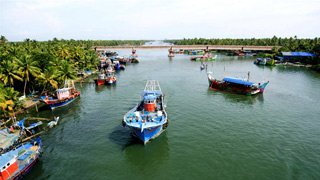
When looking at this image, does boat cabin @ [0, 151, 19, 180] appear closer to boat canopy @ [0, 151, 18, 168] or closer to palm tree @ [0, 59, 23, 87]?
boat canopy @ [0, 151, 18, 168]

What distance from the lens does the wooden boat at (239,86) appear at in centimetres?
5519

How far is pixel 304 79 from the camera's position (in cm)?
7512

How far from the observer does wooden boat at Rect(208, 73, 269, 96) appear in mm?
55188

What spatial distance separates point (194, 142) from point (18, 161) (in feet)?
84.4

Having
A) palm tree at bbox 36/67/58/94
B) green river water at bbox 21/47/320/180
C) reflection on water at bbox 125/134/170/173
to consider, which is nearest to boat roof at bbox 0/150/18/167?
green river water at bbox 21/47/320/180

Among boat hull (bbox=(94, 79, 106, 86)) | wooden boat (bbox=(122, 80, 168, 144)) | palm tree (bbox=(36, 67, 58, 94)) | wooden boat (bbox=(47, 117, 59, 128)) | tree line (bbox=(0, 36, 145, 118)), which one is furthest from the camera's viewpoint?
boat hull (bbox=(94, 79, 106, 86))

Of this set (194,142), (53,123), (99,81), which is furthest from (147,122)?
(99,81)

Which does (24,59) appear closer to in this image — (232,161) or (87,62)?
(87,62)

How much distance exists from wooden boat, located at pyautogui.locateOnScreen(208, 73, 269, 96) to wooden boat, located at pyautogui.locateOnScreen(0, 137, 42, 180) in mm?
51790

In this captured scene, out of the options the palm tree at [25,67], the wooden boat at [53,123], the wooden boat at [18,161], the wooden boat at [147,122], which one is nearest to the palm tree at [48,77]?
the palm tree at [25,67]

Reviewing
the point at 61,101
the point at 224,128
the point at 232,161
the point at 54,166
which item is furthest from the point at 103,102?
the point at 232,161

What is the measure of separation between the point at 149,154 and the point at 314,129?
104 feet

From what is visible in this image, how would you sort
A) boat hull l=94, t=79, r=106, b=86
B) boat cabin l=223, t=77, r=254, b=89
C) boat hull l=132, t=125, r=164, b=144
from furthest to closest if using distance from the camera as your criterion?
boat hull l=94, t=79, r=106, b=86 < boat cabin l=223, t=77, r=254, b=89 < boat hull l=132, t=125, r=164, b=144

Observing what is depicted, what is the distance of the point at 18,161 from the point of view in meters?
24.5
